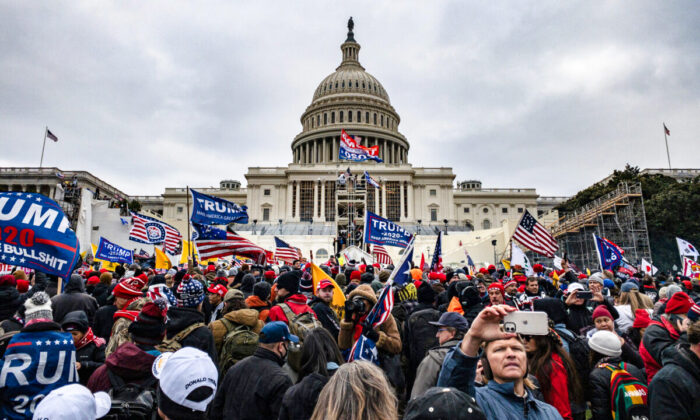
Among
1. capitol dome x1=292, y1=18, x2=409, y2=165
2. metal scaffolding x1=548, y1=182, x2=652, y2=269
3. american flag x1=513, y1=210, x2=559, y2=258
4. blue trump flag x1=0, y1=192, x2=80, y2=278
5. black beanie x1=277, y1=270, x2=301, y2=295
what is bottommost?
black beanie x1=277, y1=270, x2=301, y2=295

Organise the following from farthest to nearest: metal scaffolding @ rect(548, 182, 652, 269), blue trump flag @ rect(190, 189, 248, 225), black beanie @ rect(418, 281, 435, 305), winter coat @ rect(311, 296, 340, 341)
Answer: metal scaffolding @ rect(548, 182, 652, 269)
blue trump flag @ rect(190, 189, 248, 225)
black beanie @ rect(418, 281, 435, 305)
winter coat @ rect(311, 296, 340, 341)

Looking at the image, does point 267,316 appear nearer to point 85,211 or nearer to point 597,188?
point 85,211

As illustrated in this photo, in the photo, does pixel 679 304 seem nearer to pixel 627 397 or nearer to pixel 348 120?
pixel 627 397

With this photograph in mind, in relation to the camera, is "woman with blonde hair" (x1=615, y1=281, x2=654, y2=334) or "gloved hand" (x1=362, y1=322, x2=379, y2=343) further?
"woman with blonde hair" (x1=615, y1=281, x2=654, y2=334)

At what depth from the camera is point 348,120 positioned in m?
78.1

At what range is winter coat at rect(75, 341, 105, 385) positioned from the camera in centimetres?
404

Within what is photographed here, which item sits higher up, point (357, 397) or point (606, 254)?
point (606, 254)

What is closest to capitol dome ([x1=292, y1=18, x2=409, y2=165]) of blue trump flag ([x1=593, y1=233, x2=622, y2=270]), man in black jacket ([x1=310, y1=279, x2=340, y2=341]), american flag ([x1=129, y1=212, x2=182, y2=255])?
american flag ([x1=129, y1=212, x2=182, y2=255])

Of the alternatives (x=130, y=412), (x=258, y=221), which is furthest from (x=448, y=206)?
(x=130, y=412)

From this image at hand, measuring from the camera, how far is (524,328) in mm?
2184

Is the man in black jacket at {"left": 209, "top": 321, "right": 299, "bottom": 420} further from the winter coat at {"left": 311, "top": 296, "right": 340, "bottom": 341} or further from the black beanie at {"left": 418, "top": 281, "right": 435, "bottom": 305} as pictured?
the black beanie at {"left": 418, "top": 281, "right": 435, "bottom": 305}

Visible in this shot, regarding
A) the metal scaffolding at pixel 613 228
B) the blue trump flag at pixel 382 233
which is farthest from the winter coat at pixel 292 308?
the metal scaffolding at pixel 613 228

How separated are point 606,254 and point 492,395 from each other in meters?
13.2

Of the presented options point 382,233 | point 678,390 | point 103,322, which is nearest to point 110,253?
point 103,322
